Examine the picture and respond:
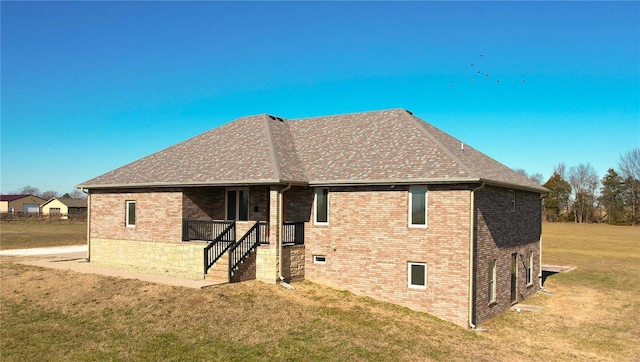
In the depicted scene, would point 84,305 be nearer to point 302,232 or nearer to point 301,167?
point 302,232

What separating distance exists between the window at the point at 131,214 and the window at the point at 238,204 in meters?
4.67

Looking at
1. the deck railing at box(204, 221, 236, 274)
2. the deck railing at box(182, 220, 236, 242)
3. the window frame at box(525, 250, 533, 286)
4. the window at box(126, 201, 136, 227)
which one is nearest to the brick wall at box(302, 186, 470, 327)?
the deck railing at box(204, 221, 236, 274)

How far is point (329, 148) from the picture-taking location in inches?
896

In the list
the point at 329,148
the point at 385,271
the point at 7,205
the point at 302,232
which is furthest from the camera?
the point at 7,205

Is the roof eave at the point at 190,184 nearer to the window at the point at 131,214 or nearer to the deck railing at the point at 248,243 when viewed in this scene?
the window at the point at 131,214

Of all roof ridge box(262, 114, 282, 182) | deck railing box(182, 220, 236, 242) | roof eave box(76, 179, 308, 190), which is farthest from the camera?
deck railing box(182, 220, 236, 242)

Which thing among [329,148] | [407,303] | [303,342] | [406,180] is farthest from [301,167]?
[303,342]

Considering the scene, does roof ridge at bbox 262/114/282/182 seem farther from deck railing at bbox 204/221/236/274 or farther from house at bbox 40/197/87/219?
house at bbox 40/197/87/219

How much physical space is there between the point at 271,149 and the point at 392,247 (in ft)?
22.9

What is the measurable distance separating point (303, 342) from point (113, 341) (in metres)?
5.34

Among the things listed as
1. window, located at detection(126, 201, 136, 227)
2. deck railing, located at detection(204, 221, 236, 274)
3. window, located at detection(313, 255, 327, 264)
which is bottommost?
window, located at detection(313, 255, 327, 264)

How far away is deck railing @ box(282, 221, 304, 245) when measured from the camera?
19.8 m

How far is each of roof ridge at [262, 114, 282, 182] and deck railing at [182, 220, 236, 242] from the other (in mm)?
3419

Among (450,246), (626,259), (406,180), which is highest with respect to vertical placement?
(406,180)
